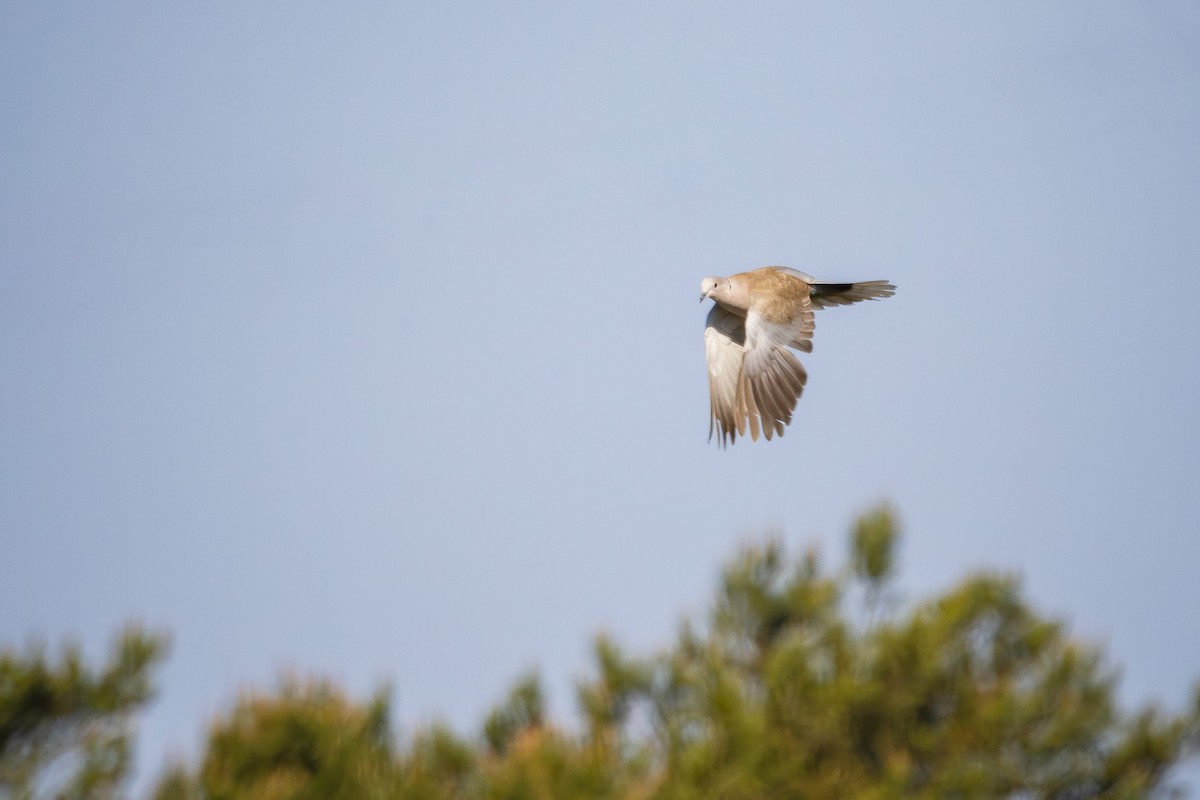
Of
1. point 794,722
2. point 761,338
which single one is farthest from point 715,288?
point 794,722

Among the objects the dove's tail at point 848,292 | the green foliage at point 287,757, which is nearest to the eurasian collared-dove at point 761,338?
the dove's tail at point 848,292

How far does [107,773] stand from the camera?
11.2 metres

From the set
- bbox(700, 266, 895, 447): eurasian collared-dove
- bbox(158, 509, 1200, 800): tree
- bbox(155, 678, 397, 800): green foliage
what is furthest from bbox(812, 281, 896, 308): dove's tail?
bbox(155, 678, 397, 800): green foliage

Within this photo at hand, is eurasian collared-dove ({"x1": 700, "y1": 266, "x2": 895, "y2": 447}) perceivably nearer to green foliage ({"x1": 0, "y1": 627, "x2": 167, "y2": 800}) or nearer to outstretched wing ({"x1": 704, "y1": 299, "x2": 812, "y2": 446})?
outstretched wing ({"x1": 704, "y1": 299, "x2": 812, "y2": 446})

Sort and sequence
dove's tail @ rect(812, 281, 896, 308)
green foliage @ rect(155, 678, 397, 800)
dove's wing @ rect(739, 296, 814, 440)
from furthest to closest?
1. dove's tail @ rect(812, 281, 896, 308)
2. dove's wing @ rect(739, 296, 814, 440)
3. green foliage @ rect(155, 678, 397, 800)

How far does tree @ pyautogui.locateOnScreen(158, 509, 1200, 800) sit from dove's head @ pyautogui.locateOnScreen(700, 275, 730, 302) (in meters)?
3.01

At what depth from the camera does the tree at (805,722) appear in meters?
10.0

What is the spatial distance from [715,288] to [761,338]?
0.69 m

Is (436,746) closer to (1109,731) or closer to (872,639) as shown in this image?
(872,639)

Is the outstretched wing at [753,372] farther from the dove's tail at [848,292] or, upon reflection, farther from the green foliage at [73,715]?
the green foliage at [73,715]

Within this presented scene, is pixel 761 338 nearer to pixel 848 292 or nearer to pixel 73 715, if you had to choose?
pixel 848 292

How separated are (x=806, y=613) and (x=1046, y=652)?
1869 millimetres

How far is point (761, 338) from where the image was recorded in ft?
46.5

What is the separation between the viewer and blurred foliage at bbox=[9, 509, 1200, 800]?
10.0m
